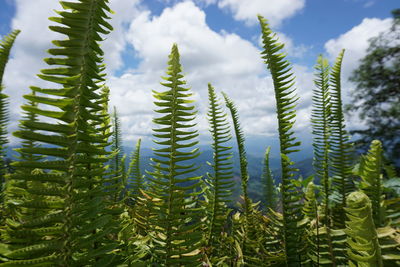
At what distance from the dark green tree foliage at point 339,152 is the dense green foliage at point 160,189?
0.01m

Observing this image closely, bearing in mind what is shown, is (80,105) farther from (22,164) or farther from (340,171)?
(340,171)

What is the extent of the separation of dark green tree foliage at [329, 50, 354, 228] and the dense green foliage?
0.01 meters

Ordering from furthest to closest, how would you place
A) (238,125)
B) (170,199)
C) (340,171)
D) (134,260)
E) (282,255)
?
(340,171) → (238,125) → (282,255) → (170,199) → (134,260)

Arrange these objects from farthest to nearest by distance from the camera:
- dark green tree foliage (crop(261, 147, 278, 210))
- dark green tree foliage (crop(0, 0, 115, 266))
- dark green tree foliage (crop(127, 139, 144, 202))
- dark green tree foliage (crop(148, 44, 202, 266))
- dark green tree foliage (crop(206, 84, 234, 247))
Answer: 1. dark green tree foliage (crop(261, 147, 278, 210))
2. dark green tree foliage (crop(127, 139, 144, 202))
3. dark green tree foliage (crop(206, 84, 234, 247))
4. dark green tree foliage (crop(148, 44, 202, 266))
5. dark green tree foliage (crop(0, 0, 115, 266))

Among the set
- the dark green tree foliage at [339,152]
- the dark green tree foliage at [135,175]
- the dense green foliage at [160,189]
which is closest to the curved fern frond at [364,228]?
the dense green foliage at [160,189]

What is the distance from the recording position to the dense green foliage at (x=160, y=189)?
0.82 meters

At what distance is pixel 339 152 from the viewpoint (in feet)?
9.36

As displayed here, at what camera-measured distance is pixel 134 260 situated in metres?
1.23

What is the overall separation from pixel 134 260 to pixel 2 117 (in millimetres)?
2362

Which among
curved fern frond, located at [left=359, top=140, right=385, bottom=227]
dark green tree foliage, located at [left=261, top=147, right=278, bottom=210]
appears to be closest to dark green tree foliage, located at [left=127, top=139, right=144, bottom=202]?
dark green tree foliage, located at [left=261, top=147, right=278, bottom=210]

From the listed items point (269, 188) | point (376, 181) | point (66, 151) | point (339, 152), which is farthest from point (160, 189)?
point (269, 188)

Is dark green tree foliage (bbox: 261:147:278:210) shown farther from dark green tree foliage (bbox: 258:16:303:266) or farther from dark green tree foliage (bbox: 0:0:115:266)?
dark green tree foliage (bbox: 0:0:115:266)

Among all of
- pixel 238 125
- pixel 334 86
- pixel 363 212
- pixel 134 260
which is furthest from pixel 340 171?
pixel 134 260

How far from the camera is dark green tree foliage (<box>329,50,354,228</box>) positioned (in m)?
2.72
